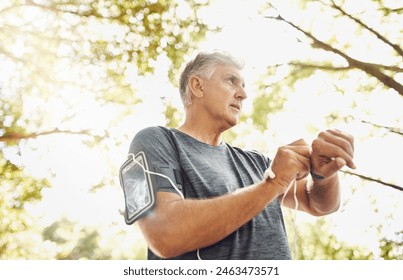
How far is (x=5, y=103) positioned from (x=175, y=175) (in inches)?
103

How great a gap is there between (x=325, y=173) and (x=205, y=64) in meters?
0.46

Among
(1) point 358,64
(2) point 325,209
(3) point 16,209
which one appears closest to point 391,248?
(1) point 358,64

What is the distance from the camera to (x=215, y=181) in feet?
2.82

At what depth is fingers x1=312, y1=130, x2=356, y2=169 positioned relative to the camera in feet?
2.57

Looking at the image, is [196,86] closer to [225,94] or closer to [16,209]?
[225,94]

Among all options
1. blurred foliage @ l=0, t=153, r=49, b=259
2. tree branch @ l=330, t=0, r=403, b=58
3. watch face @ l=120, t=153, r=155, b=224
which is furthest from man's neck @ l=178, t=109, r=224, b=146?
blurred foliage @ l=0, t=153, r=49, b=259

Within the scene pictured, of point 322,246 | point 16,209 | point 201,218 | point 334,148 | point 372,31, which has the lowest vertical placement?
point 16,209

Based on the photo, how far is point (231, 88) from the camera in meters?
1.08

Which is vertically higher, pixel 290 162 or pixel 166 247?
pixel 290 162

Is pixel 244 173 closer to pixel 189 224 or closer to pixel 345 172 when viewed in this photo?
pixel 189 224

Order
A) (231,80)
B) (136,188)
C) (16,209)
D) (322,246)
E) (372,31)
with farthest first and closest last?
(16,209)
(322,246)
(372,31)
(231,80)
(136,188)

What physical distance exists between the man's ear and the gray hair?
0.04 feet

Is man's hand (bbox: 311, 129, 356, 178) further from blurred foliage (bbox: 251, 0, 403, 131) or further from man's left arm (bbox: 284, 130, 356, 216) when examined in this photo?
blurred foliage (bbox: 251, 0, 403, 131)
